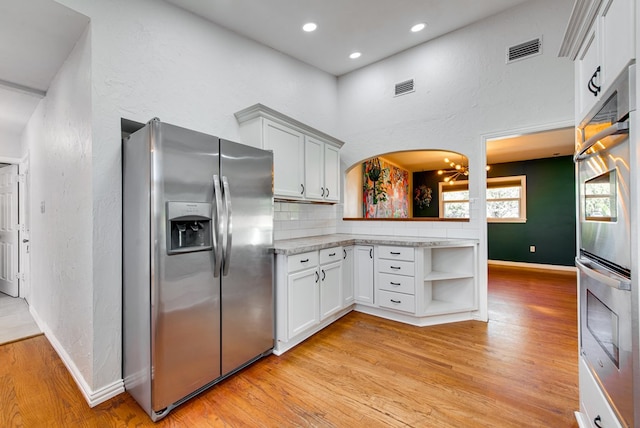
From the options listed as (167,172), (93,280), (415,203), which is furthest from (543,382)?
(415,203)

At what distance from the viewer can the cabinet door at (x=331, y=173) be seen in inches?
140

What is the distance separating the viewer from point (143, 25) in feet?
7.22

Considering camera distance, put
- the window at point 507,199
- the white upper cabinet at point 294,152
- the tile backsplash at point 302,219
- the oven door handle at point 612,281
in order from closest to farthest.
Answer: the oven door handle at point 612,281
the white upper cabinet at point 294,152
the tile backsplash at point 302,219
the window at point 507,199

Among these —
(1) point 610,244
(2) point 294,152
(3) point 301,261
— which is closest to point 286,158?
(2) point 294,152

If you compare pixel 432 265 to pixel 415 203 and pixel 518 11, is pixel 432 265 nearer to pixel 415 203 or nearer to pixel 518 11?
pixel 518 11

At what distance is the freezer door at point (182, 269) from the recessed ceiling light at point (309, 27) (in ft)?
6.32

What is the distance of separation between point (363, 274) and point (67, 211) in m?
2.87

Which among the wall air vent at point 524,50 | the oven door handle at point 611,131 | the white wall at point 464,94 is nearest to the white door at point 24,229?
the white wall at point 464,94

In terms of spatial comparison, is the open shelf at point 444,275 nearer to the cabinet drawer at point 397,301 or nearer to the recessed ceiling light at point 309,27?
the cabinet drawer at point 397,301

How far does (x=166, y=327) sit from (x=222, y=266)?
1.60 feet

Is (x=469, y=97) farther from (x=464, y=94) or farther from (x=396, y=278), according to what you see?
(x=396, y=278)

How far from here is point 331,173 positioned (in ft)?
12.0

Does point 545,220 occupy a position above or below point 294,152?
below

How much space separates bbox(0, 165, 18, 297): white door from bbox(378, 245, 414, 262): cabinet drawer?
203 inches
